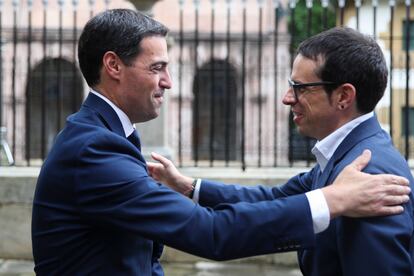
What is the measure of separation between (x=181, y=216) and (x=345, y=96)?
659mm

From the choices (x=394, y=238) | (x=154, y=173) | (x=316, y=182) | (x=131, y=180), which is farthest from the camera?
(x=154, y=173)

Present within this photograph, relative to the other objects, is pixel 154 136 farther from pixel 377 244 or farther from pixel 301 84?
pixel 377 244

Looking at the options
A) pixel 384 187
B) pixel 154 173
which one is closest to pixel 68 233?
pixel 154 173

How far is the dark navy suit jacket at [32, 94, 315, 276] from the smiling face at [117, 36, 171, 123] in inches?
4.3

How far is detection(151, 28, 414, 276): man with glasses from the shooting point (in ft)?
6.64

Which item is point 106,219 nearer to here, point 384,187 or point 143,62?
point 143,62

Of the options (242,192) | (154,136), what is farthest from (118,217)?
(154,136)

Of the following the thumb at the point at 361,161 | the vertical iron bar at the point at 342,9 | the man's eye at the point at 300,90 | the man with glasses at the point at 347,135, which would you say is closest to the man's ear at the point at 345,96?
the man with glasses at the point at 347,135

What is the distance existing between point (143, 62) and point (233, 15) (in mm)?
19135

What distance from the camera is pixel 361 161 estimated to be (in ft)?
6.93

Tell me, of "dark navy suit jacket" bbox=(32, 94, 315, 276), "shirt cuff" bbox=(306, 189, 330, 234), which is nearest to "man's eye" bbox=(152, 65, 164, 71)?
"dark navy suit jacket" bbox=(32, 94, 315, 276)

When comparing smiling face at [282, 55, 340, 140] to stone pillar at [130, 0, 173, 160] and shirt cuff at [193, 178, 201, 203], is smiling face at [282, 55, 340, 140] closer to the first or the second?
shirt cuff at [193, 178, 201, 203]

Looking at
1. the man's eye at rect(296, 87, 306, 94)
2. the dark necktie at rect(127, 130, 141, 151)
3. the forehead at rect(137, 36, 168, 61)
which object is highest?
the forehead at rect(137, 36, 168, 61)

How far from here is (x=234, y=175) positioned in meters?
7.25
